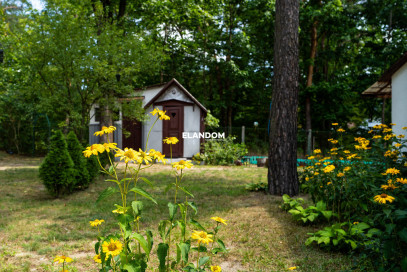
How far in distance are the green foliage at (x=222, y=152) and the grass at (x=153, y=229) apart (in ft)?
20.6

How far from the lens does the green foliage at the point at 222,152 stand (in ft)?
43.5

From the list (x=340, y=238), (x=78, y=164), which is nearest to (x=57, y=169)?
(x=78, y=164)

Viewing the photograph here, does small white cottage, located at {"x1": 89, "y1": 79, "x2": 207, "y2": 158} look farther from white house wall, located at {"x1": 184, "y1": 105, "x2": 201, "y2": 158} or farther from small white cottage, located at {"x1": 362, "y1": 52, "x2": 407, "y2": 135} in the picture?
small white cottage, located at {"x1": 362, "y1": 52, "x2": 407, "y2": 135}

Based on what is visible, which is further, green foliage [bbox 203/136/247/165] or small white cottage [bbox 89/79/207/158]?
small white cottage [bbox 89/79/207/158]

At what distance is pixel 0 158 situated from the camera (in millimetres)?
13523

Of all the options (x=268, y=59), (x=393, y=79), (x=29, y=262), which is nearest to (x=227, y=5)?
(x=268, y=59)

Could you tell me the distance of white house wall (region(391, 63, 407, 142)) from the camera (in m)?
8.70

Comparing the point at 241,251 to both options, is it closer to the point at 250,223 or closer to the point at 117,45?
the point at 250,223

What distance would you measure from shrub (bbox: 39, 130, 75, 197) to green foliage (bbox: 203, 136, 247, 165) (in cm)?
771

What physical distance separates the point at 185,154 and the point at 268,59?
8.51 m

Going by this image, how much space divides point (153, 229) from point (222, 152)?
30.6 feet

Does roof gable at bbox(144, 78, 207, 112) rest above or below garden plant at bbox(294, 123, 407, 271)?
above

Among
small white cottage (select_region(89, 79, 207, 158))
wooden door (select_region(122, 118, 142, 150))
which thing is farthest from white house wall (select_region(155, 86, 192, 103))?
wooden door (select_region(122, 118, 142, 150))

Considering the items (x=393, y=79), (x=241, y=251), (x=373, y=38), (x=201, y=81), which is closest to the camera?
(x=241, y=251)
